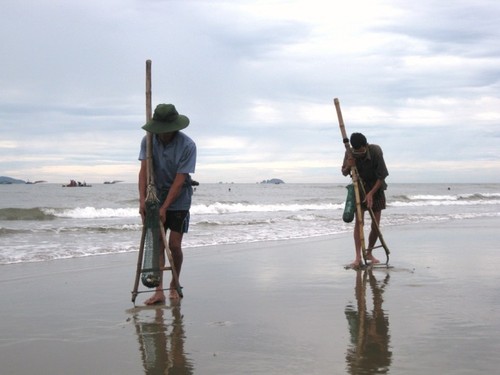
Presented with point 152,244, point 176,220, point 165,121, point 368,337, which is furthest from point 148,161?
point 368,337

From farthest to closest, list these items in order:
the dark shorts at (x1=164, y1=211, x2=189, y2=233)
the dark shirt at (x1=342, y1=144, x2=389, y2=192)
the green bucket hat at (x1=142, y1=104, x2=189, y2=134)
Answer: the dark shirt at (x1=342, y1=144, x2=389, y2=192) < the dark shorts at (x1=164, y1=211, x2=189, y2=233) < the green bucket hat at (x1=142, y1=104, x2=189, y2=134)

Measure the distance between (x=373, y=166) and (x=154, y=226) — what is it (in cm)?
347

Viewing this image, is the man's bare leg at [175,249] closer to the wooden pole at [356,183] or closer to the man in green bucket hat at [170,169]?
the man in green bucket hat at [170,169]

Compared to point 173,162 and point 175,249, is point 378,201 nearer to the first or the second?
point 175,249

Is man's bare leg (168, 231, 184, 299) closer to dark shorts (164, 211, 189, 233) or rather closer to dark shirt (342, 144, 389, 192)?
dark shorts (164, 211, 189, 233)

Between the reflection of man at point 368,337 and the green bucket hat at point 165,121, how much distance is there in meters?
2.16

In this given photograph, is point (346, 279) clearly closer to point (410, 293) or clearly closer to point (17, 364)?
point (410, 293)

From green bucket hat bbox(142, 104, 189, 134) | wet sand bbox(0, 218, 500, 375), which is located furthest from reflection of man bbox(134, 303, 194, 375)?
green bucket hat bbox(142, 104, 189, 134)

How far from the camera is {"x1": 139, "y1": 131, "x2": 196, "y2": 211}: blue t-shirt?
5383mm

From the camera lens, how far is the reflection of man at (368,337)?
355 cm

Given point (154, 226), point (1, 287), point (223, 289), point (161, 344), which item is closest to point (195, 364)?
point (161, 344)

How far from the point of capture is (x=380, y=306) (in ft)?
17.2

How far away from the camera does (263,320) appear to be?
15.6 feet

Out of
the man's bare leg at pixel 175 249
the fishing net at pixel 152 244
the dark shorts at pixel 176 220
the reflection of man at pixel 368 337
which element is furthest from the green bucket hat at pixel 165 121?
the reflection of man at pixel 368 337
